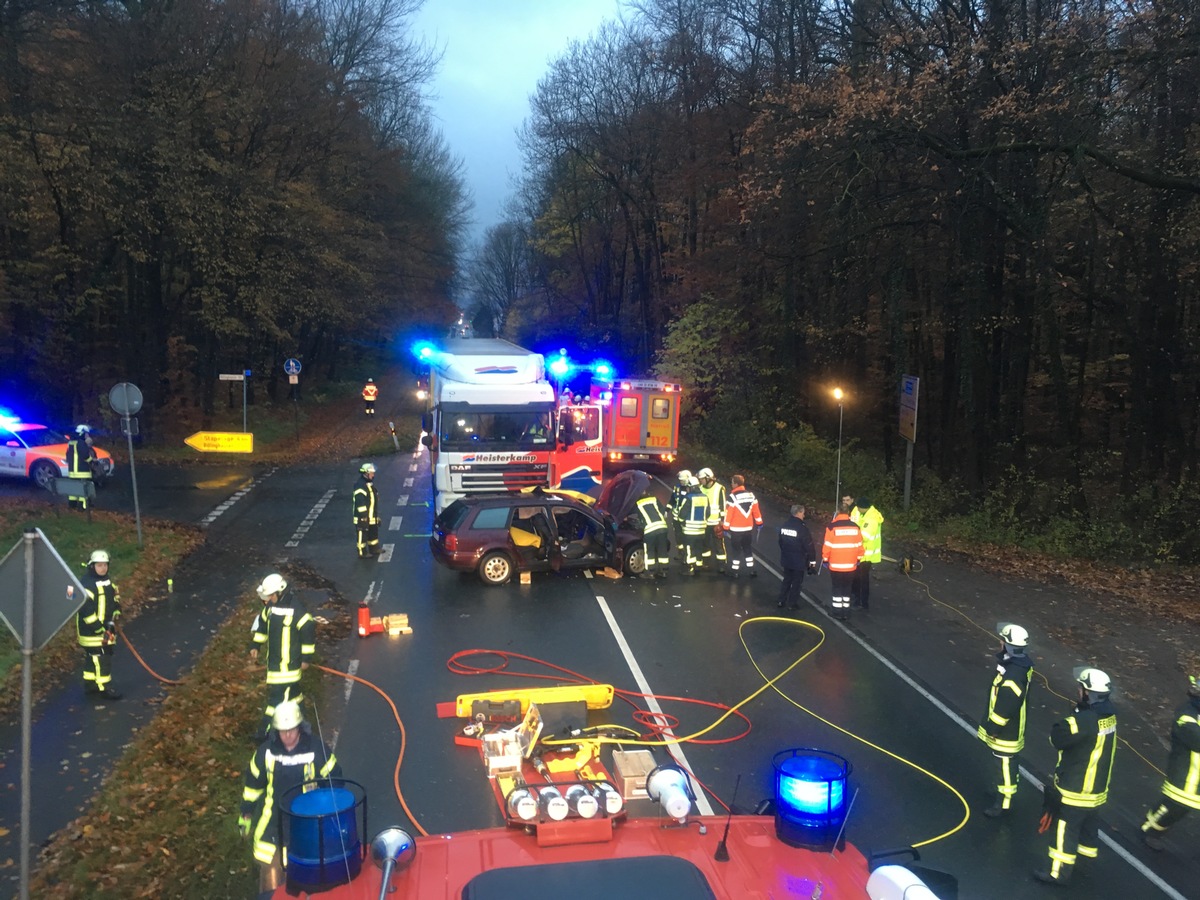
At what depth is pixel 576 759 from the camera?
6.74 m

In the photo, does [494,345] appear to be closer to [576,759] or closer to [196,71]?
[196,71]

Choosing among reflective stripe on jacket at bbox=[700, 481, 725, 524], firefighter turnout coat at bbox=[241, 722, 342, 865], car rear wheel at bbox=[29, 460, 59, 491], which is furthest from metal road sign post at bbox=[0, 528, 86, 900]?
car rear wheel at bbox=[29, 460, 59, 491]

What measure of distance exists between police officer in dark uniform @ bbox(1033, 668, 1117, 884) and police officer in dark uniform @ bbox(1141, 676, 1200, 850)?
653 mm

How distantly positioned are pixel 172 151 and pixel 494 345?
10222 mm

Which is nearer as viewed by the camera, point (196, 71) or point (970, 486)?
point (970, 486)

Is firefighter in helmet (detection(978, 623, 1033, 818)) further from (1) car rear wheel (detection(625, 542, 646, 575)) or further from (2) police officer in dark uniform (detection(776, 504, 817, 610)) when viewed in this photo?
(1) car rear wheel (detection(625, 542, 646, 575))

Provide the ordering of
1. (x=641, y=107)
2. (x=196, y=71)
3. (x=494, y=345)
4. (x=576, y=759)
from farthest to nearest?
(x=641, y=107) → (x=196, y=71) → (x=494, y=345) → (x=576, y=759)

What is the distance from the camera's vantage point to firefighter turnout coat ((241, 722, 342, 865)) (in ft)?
18.6

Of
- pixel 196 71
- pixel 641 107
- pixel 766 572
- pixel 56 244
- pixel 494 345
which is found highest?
pixel 641 107

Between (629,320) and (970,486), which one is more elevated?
(629,320)

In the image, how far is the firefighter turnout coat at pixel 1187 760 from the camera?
644 centimetres

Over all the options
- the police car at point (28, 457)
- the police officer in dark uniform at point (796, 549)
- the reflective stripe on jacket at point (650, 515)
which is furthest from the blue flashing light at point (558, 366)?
the police officer in dark uniform at point (796, 549)

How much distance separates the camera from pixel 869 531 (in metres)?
13.1

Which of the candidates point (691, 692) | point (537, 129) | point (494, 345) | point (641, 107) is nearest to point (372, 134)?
point (537, 129)
